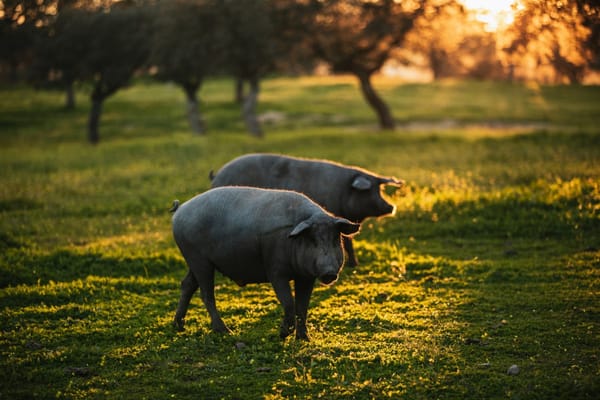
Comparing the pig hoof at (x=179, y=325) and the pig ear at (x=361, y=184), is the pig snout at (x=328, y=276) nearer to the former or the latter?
the pig hoof at (x=179, y=325)

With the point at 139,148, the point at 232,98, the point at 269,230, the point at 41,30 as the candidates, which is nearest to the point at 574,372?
the point at 269,230

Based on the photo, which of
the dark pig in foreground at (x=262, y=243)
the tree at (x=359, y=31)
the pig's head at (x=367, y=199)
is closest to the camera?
the dark pig in foreground at (x=262, y=243)

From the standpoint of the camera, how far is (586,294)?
931cm

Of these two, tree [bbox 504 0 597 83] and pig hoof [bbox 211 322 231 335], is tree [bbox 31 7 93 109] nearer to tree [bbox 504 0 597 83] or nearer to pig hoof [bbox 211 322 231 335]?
tree [bbox 504 0 597 83]

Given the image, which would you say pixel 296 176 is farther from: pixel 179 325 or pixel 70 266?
pixel 70 266

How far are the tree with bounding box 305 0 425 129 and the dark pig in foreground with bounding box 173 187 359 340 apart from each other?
23979 mm

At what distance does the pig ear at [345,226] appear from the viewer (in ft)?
23.9

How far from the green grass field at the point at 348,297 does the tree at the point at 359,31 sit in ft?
32.1

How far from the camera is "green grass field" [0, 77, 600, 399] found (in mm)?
6816

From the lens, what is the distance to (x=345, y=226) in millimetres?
7395

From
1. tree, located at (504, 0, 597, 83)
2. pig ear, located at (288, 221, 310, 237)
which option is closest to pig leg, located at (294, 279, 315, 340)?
pig ear, located at (288, 221, 310, 237)

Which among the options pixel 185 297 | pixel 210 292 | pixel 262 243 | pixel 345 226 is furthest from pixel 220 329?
pixel 345 226

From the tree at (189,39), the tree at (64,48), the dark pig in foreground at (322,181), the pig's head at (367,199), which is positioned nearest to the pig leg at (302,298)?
the dark pig in foreground at (322,181)

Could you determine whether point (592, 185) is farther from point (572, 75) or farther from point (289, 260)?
point (289, 260)
